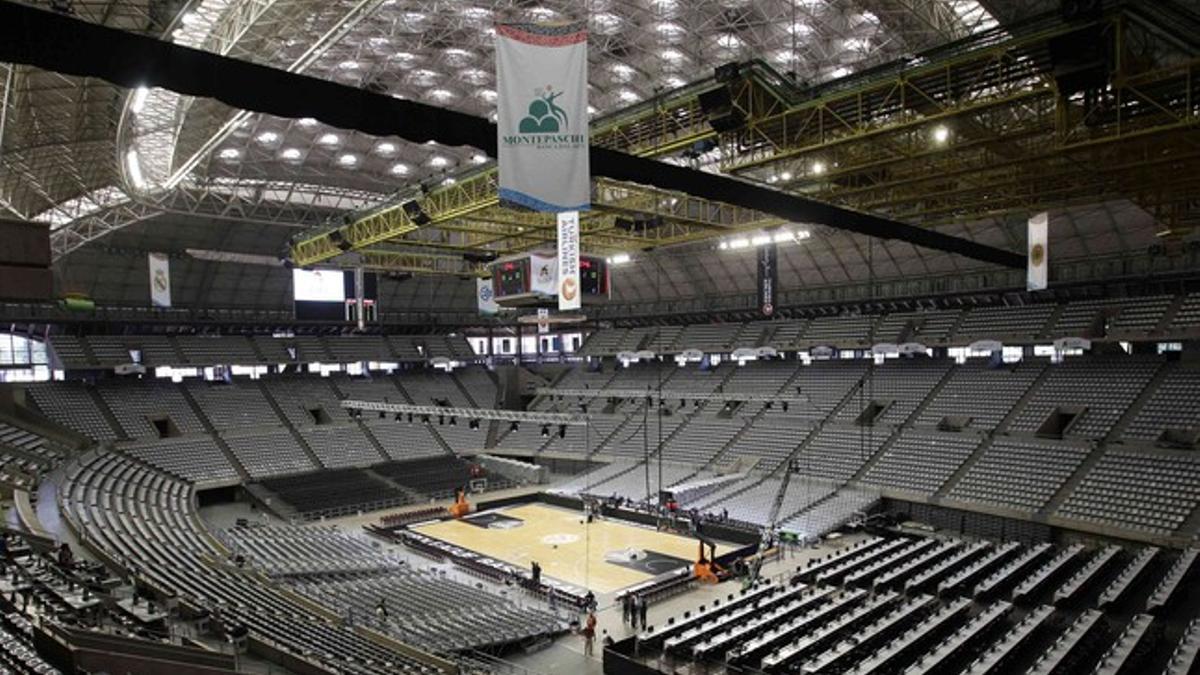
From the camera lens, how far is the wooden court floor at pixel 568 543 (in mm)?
25094

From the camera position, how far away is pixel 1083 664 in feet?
50.4

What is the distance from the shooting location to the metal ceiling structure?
13.4m

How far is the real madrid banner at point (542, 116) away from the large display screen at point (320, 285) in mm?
28498

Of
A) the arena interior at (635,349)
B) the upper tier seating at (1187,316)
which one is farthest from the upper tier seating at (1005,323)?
the upper tier seating at (1187,316)

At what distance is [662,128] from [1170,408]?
79.7ft

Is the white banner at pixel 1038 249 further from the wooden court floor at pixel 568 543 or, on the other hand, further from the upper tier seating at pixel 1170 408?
the wooden court floor at pixel 568 543

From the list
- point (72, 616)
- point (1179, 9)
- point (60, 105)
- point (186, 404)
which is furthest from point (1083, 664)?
point (186, 404)

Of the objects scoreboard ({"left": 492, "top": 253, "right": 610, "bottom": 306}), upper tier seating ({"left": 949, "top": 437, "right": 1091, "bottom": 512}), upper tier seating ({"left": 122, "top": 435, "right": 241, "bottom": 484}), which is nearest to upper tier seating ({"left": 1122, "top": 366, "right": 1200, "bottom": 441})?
upper tier seating ({"left": 949, "top": 437, "right": 1091, "bottom": 512})

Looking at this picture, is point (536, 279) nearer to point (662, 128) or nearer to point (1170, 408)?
point (662, 128)

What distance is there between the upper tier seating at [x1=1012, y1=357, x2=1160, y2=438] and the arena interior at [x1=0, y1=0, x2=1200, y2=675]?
16 centimetres

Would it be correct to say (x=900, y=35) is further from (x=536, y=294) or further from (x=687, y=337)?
(x=687, y=337)

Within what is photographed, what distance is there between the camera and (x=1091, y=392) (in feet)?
99.3

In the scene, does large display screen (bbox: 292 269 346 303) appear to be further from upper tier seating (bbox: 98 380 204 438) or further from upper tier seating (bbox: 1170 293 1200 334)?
upper tier seating (bbox: 1170 293 1200 334)

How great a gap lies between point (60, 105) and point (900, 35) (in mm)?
25137
